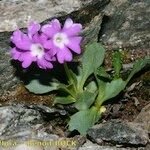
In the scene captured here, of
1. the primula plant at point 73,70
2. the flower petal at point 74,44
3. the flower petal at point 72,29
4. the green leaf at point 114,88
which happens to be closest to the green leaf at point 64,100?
the primula plant at point 73,70

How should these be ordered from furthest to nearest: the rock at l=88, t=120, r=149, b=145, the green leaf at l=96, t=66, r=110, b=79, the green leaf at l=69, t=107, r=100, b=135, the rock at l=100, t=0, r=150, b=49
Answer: the rock at l=100, t=0, r=150, b=49, the green leaf at l=96, t=66, r=110, b=79, the green leaf at l=69, t=107, r=100, b=135, the rock at l=88, t=120, r=149, b=145

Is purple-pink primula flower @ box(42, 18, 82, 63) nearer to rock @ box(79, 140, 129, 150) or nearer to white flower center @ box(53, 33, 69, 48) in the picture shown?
white flower center @ box(53, 33, 69, 48)

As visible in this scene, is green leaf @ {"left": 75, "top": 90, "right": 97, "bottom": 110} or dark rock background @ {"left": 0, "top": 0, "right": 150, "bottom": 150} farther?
green leaf @ {"left": 75, "top": 90, "right": 97, "bottom": 110}

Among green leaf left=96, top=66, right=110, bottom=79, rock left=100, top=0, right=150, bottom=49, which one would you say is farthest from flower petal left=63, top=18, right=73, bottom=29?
rock left=100, top=0, right=150, bottom=49

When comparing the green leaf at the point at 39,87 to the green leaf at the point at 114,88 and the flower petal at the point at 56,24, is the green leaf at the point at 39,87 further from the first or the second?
the flower petal at the point at 56,24

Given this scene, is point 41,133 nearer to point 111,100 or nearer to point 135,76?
point 111,100

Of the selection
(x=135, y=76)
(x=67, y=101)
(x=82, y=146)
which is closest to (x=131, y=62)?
(x=135, y=76)

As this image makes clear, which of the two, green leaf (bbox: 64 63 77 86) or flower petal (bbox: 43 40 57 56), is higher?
flower petal (bbox: 43 40 57 56)
